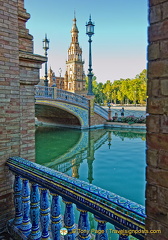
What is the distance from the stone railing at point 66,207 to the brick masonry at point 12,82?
21 centimetres

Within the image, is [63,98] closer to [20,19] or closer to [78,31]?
[20,19]

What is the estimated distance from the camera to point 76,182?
1869mm

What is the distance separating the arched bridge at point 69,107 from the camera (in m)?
17.8

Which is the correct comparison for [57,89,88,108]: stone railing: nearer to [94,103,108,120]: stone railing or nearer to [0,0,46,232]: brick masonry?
[94,103,108,120]: stone railing

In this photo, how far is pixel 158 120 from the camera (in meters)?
1.06

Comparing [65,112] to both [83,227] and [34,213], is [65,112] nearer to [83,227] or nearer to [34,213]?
[34,213]

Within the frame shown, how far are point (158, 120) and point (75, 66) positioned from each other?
6314 cm

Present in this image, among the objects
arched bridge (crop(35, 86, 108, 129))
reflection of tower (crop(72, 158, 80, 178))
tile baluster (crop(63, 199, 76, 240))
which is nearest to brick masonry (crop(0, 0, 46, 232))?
tile baluster (crop(63, 199, 76, 240))

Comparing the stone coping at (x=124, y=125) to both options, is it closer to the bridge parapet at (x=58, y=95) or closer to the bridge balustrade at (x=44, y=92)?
the bridge parapet at (x=58, y=95)

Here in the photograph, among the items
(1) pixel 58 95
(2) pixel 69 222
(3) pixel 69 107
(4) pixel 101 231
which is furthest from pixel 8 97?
(3) pixel 69 107

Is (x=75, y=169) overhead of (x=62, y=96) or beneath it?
beneath

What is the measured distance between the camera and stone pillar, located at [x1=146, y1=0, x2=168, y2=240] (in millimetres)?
1021

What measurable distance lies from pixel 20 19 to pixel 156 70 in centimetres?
295

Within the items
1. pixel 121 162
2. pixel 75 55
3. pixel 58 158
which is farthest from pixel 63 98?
pixel 75 55
